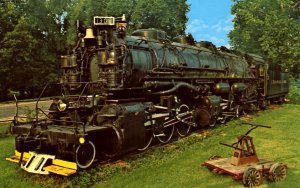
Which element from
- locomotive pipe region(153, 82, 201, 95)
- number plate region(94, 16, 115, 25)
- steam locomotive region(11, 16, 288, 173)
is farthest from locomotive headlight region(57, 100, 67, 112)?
locomotive pipe region(153, 82, 201, 95)

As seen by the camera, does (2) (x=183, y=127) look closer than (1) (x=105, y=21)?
No

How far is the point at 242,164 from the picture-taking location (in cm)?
708

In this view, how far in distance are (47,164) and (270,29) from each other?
27524 millimetres

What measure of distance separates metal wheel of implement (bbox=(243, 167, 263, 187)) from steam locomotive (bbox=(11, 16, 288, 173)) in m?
3.11

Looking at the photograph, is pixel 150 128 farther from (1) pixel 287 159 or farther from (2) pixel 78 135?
(1) pixel 287 159

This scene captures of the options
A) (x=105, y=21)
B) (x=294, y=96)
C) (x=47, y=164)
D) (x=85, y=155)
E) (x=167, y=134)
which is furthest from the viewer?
(x=294, y=96)

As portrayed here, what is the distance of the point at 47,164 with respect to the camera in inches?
297

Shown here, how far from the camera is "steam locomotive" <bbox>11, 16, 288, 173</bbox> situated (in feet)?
26.3

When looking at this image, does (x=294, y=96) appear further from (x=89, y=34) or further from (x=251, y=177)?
(x=251, y=177)

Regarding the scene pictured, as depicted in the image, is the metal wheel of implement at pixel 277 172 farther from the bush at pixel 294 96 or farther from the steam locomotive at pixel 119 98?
the bush at pixel 294 96

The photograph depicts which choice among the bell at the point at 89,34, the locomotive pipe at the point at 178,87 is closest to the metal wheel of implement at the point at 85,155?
the locomotive pipe at the point at 178,87

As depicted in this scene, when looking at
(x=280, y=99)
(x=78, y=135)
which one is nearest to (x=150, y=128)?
(x=78, y=135)

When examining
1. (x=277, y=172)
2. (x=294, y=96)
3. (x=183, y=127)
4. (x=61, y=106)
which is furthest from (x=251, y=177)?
(x=294, y=96)

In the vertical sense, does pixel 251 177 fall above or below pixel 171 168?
above
